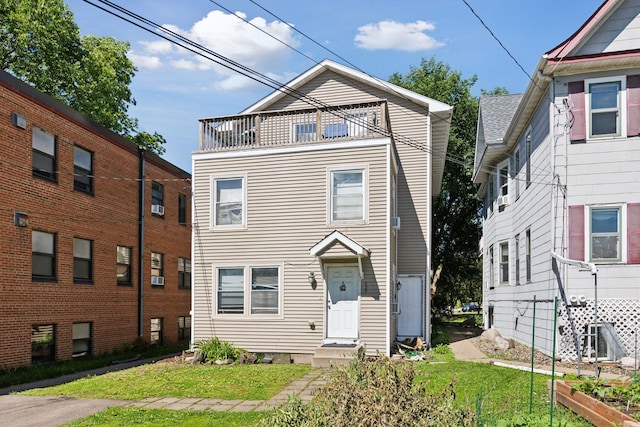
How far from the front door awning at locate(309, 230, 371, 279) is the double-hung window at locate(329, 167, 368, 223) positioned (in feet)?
2.28

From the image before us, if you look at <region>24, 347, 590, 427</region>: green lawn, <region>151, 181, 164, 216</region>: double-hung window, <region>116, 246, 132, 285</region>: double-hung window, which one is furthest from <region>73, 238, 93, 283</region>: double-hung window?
<region>151, 181, 164, 216</region>: double-hung window

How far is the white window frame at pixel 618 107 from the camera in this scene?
37.1ft

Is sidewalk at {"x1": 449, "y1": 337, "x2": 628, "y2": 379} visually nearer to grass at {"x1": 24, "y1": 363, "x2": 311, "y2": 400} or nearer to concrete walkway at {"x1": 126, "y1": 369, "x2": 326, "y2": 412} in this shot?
grass at {"x1": 24, "y1": 363, "x2": 311, "y2": 400}

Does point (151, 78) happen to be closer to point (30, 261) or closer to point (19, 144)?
point (19, 144)

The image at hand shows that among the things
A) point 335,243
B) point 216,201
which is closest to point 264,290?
point 335,243

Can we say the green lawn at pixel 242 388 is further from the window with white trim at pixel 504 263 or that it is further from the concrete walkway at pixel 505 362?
the window with white trim at pixel 504 263

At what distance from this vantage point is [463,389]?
860cm

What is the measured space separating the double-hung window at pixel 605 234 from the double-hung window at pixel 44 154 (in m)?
13.7

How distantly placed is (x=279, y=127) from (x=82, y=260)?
274 inches

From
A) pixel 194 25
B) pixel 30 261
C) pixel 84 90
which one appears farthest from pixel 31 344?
pixel 84 90

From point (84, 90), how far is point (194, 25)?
1985cm

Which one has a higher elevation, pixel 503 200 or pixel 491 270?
pixel 503 200

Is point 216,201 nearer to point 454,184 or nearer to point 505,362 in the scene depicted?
point 505,362

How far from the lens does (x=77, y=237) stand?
14.5 m
